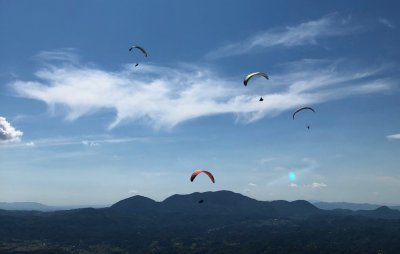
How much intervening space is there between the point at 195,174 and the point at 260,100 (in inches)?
804

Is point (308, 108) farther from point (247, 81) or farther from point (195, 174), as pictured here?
point (195, 174)

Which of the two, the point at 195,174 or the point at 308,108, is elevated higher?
the point at 308,108

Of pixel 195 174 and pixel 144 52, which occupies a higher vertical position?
pixel 144 52

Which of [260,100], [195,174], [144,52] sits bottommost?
[195,174]

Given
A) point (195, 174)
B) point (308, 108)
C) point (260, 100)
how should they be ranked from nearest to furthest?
point (260, 100), point (195, 174), point (308, 108)

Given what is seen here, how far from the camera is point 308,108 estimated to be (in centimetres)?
9606

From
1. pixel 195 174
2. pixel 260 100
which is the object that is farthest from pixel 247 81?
pixel 195 174

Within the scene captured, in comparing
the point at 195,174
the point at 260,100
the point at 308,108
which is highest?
the point at 308,108

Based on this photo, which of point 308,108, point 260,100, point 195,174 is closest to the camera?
point 260,100

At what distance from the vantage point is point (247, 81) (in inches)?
2960

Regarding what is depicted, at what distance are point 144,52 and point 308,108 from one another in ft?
140

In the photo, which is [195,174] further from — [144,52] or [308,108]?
[308,108]

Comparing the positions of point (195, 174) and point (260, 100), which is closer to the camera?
point (260, 100)

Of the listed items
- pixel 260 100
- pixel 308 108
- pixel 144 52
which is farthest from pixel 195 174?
pixel 308 108
